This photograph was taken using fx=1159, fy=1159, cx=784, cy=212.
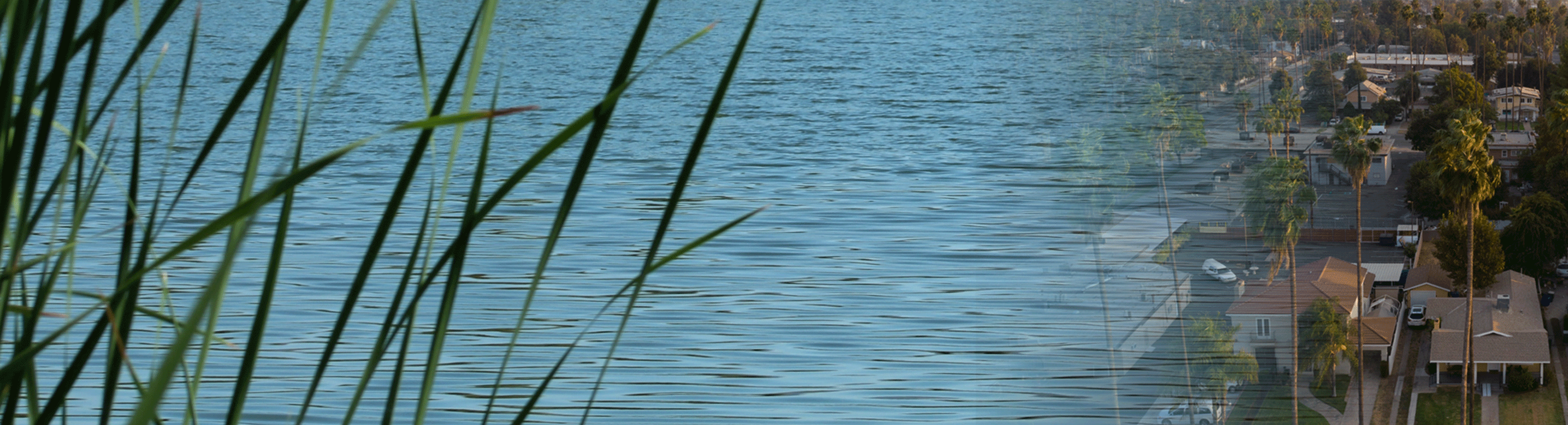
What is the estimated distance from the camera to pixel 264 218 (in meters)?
6.73

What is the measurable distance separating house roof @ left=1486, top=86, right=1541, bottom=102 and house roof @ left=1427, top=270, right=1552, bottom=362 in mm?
16008

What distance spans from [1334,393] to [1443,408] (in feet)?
11.2

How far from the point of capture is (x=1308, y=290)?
2219cm

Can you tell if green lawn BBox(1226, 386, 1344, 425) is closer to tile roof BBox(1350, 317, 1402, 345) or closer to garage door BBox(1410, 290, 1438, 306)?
Result: tile roof BBox(1350, 317, 1402, 345)

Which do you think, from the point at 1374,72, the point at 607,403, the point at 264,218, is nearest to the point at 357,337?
the point at 607,403

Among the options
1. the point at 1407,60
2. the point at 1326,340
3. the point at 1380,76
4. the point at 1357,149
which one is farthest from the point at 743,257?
the point at 1407,60

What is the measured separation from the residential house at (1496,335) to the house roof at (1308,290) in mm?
1721

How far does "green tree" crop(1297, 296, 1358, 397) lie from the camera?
20062 millimetres

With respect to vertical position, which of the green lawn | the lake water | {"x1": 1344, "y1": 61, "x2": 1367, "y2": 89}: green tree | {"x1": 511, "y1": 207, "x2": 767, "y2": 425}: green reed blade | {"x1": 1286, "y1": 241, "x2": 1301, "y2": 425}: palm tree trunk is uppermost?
{"x1": 511, "y1": 207, "x2": 767, "y2": 425}: green reed blade

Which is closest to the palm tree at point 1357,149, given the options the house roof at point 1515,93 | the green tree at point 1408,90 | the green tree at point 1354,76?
the green tree at point 1354,76

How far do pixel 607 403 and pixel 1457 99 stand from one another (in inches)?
1226

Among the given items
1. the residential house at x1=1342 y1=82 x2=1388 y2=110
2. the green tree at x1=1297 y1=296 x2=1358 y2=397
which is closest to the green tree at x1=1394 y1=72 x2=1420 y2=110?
the residential house at x1=1342 y1=82 x2=1388 y2=110

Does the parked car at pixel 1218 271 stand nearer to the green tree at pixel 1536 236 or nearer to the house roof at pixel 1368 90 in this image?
the green tree at pixel 1536 236

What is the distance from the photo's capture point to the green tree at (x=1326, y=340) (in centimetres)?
2006
